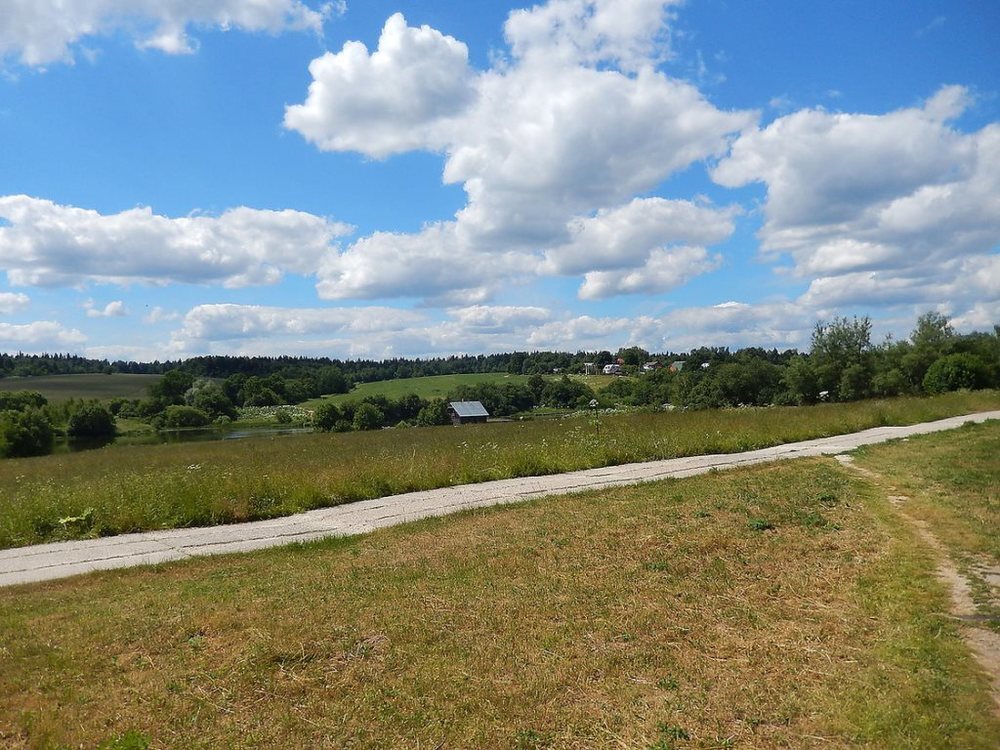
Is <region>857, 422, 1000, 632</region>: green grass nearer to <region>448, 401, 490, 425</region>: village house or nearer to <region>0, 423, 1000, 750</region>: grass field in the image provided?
<region>0, 423, 1000, 750</region>: grass field

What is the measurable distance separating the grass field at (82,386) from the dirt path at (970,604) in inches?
3904

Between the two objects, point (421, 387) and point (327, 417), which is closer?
point (327, 417)

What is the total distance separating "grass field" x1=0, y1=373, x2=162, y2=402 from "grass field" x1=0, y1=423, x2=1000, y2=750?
95.9m

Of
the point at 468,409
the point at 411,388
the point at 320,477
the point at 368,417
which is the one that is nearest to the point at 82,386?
the point at 411,388

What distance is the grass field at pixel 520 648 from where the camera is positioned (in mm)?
4016

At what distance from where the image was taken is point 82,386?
346 ft

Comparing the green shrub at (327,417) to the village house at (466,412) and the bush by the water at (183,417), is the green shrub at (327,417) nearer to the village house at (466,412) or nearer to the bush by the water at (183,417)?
the village house at (466,412)

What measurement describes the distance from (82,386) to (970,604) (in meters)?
122

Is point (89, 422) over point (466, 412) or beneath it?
beneath

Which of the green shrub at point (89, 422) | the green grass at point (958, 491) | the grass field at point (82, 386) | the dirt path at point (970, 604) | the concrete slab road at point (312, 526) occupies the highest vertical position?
the grass field at point (82, 386)

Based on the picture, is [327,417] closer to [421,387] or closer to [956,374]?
[421,387]

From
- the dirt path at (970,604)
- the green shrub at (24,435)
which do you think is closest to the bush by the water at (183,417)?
the green shrub at (24,435)

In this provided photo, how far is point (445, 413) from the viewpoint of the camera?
6406 cm

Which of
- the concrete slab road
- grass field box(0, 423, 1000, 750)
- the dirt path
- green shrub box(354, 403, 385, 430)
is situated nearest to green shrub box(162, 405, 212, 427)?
green shrub box(354, 403, 385, 430)
